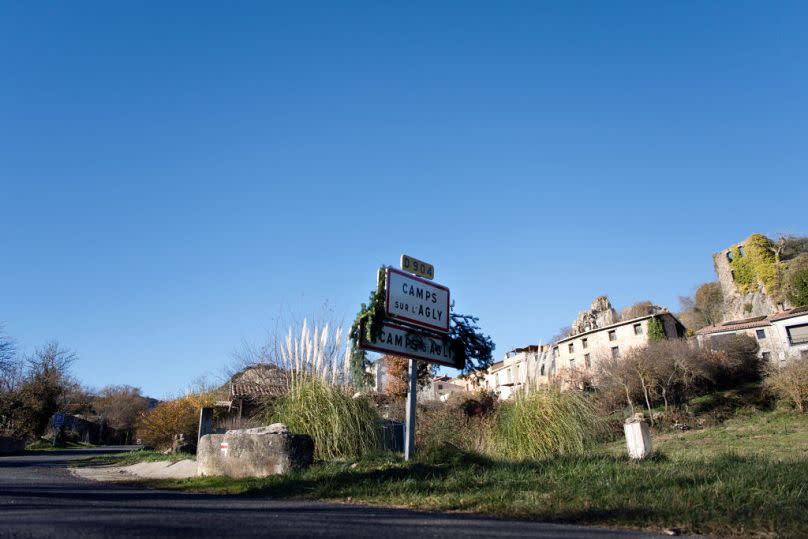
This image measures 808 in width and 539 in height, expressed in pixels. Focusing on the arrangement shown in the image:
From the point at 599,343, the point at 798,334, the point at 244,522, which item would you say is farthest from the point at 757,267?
the point at 244,522

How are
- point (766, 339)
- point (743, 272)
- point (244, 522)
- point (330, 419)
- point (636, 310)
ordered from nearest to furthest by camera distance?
point (244, 522) < point (330, 419) < point (766, 339) < point (743, 272) < point (636, 310)

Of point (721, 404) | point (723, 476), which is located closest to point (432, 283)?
point (723, 476)

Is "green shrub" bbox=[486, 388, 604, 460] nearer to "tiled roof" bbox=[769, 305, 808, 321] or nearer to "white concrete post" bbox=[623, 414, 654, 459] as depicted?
"white concrete post" bbox=[623, 414, 654, 459]

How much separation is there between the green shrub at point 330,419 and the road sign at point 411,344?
4.16 ft

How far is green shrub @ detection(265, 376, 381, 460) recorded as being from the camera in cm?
824

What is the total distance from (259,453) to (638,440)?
5.07m

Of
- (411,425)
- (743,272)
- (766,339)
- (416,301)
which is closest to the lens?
(411,425)

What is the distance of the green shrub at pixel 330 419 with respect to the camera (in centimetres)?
824

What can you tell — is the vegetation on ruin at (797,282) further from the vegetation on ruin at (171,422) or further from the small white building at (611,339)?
the vegetation on ruin at (171,422)

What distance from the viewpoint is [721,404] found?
3094cm

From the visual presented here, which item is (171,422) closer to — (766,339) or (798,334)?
(798,334)

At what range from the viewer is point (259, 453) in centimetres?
745

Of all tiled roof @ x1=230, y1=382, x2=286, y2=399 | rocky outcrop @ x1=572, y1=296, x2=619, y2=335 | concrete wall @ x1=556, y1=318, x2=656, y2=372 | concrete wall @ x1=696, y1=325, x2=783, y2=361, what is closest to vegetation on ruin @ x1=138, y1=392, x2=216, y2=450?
tiled roof @ x1=230, y1=382, x2=286, y2=399

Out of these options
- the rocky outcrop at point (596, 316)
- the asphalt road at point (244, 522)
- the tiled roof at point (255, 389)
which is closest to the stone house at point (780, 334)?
the rocky outcrop at point (596, 316)
